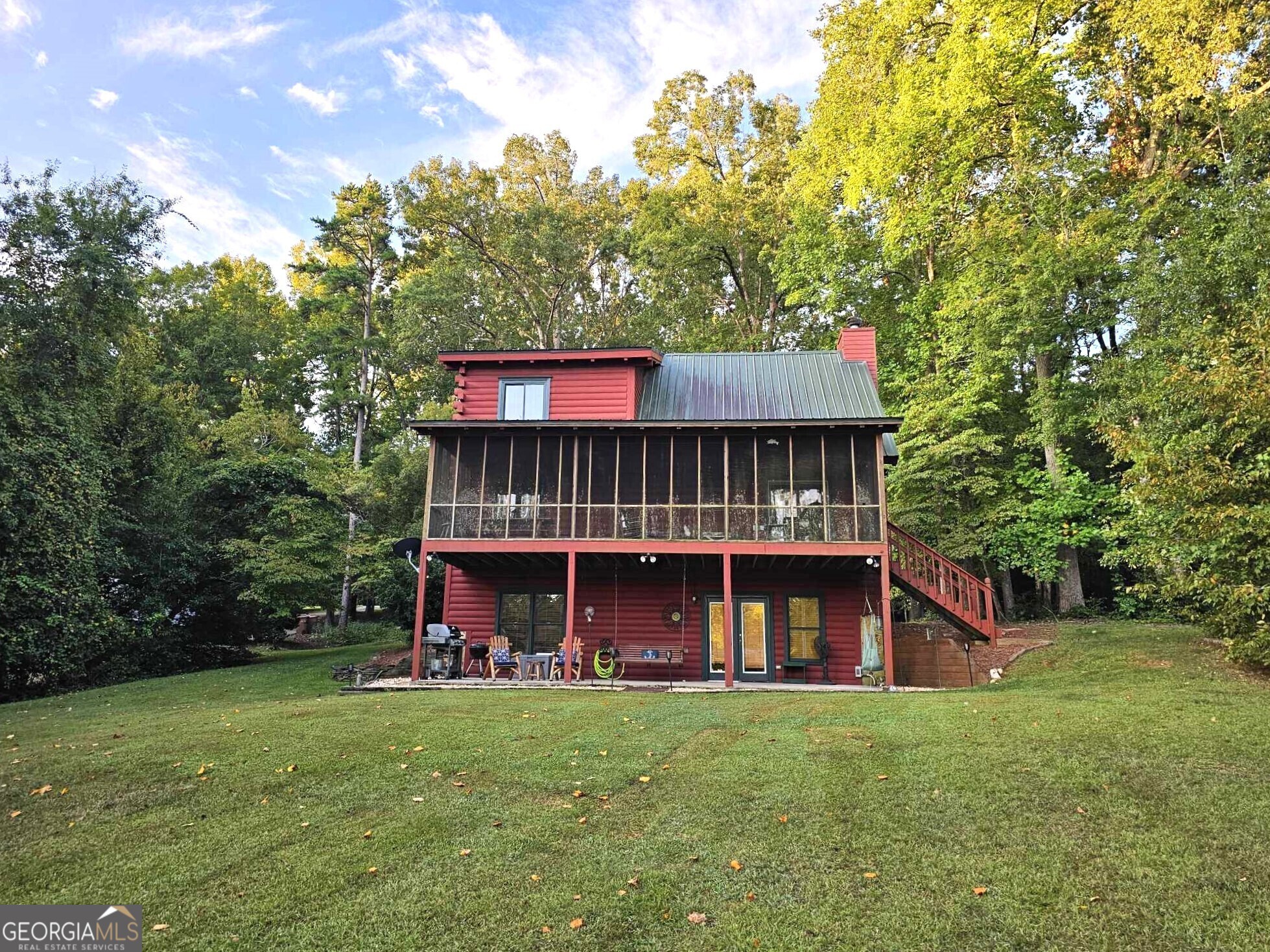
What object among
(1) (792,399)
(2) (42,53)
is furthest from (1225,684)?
(2) (42,53)

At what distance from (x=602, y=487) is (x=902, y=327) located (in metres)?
12.9

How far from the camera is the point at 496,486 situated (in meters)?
15.1

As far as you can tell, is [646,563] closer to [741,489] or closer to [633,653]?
[633,653]

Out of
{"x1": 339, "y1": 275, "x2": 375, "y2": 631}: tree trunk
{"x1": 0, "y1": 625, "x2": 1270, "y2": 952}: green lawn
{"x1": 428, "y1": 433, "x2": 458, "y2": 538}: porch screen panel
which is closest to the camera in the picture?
{"x1": 0, "y1": 625, "x2": 1270, "y2": 952}: green lawn

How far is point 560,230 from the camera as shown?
30250mm

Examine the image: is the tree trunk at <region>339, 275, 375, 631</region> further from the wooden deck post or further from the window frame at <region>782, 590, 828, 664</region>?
the window frame at <region>782, 590, 828, 664</region>

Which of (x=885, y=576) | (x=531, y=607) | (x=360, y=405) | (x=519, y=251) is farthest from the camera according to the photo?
(x=360, y=405)

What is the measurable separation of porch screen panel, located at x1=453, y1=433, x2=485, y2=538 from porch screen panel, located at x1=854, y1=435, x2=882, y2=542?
7989 mm

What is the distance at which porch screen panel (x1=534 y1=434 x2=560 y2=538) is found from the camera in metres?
14.7

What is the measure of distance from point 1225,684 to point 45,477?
70.9ft

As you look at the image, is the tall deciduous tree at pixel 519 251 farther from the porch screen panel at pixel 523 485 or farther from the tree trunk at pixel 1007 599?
the tree trunk at pixel 1007 599

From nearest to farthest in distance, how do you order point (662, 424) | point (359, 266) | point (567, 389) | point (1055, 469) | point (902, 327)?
1. point (662, 424)
2. point (567, 389)
3. point (1055, 469)
4. point (902, 327)
5. point (359, 266)

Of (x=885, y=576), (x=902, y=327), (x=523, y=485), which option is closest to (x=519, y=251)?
(x=902, y=327)

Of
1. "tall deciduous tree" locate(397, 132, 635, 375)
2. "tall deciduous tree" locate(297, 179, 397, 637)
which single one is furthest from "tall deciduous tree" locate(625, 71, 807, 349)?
"tall deciduous tree" locate(297, 179, 397, 637)
